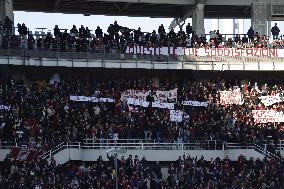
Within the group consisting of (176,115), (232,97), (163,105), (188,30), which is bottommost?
(176,115)

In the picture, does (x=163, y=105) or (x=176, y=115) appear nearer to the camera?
(x=176, y=115)

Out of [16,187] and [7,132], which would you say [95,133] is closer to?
[7,132]

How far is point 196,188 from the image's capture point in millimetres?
29281

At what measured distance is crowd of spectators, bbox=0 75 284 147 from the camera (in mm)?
31688

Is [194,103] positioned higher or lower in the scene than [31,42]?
lower

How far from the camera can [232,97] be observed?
37188 millimetres

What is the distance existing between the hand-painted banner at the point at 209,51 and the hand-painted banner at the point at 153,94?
2700 millimetres

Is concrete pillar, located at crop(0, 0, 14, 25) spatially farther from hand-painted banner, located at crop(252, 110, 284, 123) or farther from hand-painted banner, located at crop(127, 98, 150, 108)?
hand-painted banner, located at crop(252, 110, 284, 123)

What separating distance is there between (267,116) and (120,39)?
371 inches

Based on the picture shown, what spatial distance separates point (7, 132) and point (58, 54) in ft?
26.2

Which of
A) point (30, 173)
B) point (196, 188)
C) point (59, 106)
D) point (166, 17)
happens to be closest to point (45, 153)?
point (30, 173)

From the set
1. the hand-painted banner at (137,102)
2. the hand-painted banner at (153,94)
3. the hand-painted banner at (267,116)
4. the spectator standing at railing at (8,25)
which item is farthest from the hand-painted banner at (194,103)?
the spectator standing at railing at (8,25)

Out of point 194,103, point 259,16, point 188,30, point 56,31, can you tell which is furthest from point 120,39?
point 259,16

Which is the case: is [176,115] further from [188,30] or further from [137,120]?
[188,30]
